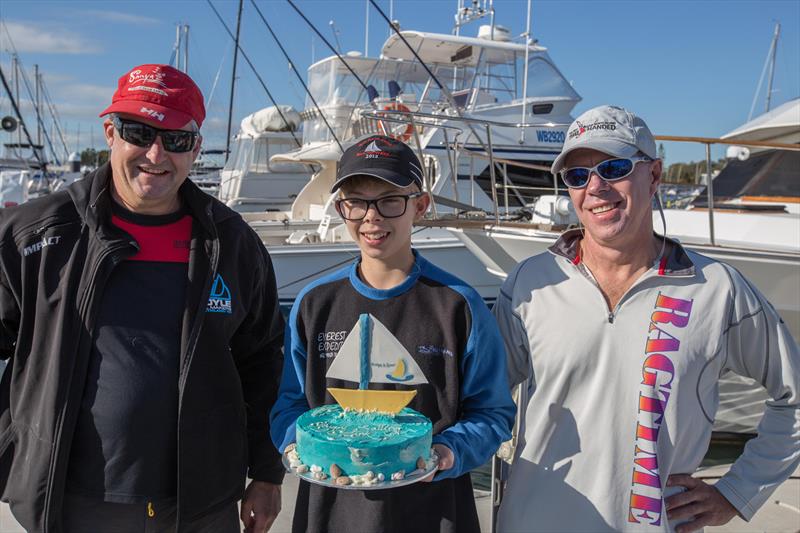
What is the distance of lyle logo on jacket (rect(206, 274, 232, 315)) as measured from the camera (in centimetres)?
196

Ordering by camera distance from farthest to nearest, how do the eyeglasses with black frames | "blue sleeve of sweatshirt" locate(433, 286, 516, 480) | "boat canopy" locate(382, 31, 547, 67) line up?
"boat canopy" locate(382, 31, 547, 67) < the eyeglasses with black frames < "blue sleeve of sweatshirt" locate(433, 286, 516, 480)

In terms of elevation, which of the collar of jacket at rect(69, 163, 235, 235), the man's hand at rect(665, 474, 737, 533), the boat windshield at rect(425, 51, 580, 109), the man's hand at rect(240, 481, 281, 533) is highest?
the boat windshield at rect(425, 51, 580, 109)

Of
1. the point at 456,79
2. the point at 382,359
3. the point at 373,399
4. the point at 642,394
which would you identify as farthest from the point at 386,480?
the point at 456,79

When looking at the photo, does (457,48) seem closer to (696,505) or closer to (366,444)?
(696,505)

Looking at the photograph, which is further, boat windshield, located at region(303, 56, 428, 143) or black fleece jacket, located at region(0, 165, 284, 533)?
boat windshield, located at region(303, 56, 428, 143)

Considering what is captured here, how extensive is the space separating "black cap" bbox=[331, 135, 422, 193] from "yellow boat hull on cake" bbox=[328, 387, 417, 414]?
54cm

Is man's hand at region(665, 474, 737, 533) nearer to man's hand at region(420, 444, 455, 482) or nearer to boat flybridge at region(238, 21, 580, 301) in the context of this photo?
man's hand at region(420, 444, 455, 482)

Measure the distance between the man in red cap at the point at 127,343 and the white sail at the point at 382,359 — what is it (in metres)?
0.47

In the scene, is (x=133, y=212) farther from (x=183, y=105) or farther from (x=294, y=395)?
(x=294, y=395)

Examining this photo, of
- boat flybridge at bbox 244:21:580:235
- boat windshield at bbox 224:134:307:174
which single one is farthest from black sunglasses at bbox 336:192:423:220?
boat windshield at bbox 224:134:307:174

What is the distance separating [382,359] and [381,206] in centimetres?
41

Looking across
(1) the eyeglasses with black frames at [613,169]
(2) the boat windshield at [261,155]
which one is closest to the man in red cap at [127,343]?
(1) the eyeglasses with black frames at [613,169]

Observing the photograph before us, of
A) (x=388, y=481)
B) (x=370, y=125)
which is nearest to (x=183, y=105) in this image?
(x=388, y=481)

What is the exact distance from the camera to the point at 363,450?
4.90ft
